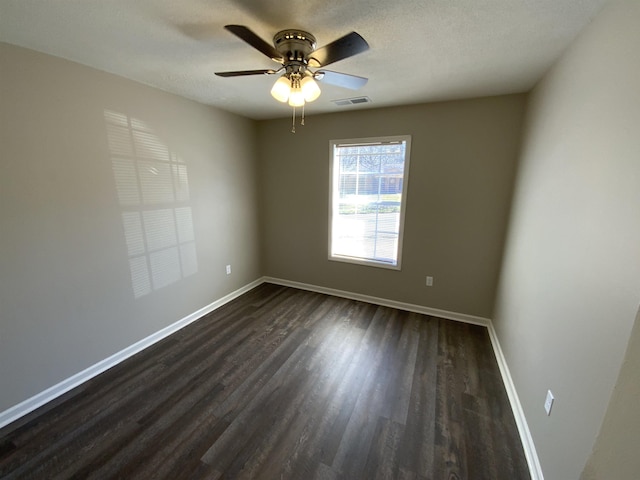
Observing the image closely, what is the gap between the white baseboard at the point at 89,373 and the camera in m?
1.72

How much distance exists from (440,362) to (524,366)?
668 mm

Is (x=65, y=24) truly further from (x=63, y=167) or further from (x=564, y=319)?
(x=564, y=319)

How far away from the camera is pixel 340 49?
1283mm

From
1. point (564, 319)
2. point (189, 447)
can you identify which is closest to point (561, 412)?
point (564, 319)

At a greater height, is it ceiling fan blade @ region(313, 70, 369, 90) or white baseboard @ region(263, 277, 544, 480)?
ceiling fan blade @ region(313, 70, 369, 90)

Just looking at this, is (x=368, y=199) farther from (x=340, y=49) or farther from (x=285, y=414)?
(x=285, y=414)

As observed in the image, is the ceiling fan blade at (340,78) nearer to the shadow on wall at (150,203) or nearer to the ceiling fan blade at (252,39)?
the ceiling fan blade at (252,39)

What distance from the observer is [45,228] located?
1.77 metres

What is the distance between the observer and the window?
9.99 ft

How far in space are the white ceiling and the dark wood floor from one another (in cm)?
238

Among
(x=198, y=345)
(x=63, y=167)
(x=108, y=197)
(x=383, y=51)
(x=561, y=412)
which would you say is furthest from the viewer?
(x=198, y=345)

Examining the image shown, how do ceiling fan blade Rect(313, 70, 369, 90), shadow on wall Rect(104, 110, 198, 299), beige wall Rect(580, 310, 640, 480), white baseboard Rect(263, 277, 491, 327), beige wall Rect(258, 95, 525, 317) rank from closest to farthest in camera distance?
beige wall Rect(580, 310, 640, 480) → ceiling fan blade Rect(313, 70, 369, 90) → shadow on wall Rect(104, 110, 198, 299) → beige wall Rect(258, 95, 525, 317) → white baseboard Rect(263, 277, 491, 327)

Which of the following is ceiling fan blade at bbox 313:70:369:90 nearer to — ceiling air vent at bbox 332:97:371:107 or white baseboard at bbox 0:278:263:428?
ceiling air vent at bbox 332:97:371:107

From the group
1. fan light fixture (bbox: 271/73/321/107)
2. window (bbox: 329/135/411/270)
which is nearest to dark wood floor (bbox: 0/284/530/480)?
window (bbox: 329/135/411/270)
